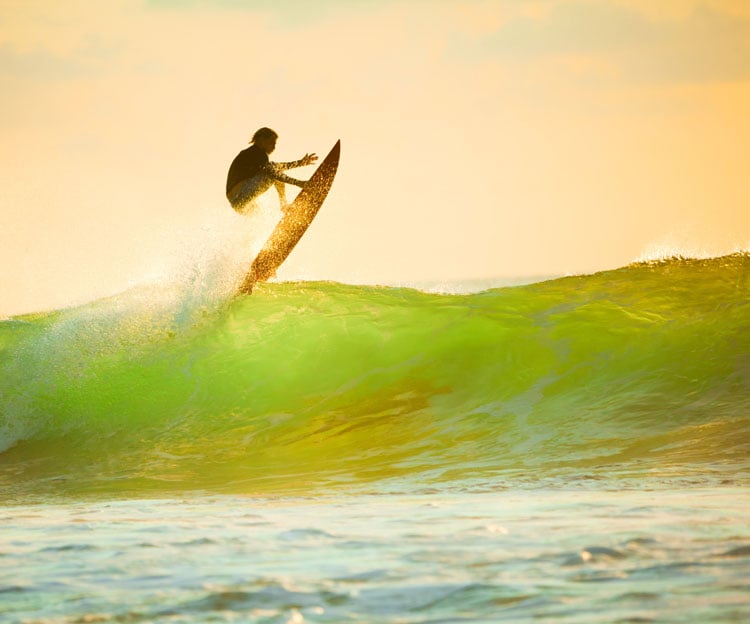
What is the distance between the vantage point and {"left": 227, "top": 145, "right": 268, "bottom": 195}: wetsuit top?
1162 cm

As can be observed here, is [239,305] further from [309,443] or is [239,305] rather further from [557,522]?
[557,522]

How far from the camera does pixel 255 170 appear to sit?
11.6 m

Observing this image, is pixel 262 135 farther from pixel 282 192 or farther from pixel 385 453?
pixel 385 453

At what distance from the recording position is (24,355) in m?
12.5

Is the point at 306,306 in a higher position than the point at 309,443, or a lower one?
higher

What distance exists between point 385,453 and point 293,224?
482cm

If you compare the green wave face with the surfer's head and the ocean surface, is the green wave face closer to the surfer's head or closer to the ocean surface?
the ocean surface

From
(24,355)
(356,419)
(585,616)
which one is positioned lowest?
(585,616)

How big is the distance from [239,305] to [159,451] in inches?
117

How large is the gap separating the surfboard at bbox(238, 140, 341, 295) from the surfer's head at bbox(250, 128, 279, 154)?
787 mm

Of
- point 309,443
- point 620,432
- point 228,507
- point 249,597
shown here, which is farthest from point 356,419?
point 249,597

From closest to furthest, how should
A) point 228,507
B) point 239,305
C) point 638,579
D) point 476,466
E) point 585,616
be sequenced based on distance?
point 585,616, point 638,579, point 228,507, point 476,466, point 239,305

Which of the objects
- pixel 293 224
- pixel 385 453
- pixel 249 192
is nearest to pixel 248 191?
pixel 249 192

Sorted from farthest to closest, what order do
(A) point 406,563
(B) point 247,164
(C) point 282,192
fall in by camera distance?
(C) point 282,192 → (B) point 247,164 → (A) point 406,563
